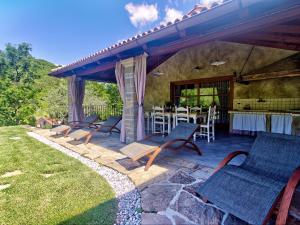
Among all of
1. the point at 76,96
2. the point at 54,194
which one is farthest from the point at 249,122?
the point at 76,96

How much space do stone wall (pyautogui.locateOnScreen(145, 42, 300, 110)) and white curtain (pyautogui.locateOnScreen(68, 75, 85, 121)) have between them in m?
3.83

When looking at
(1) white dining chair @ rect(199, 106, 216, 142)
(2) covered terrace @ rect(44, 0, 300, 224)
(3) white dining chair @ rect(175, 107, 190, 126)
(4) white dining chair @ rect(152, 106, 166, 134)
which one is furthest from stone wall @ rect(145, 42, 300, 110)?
(3) white dining chair @ rect(175, 107, 190, 126)

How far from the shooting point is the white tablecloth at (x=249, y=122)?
593 centimetres

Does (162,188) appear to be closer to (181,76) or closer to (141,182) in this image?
(141,182)

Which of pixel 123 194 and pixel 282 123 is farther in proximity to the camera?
pixel 282 123

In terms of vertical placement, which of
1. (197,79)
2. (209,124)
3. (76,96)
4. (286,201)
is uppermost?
(197,79)

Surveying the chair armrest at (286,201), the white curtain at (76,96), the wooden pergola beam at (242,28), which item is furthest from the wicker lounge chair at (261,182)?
the white curtain at (76,96)

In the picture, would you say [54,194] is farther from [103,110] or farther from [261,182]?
[103,110]

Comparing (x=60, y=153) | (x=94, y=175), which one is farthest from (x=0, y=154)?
(x=94, y=175)

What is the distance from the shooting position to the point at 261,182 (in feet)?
7.04

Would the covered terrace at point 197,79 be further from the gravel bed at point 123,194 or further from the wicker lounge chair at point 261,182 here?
the wicker lounge chair at point 261,182

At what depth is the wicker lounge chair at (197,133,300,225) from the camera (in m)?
1.88

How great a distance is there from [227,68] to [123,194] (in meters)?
6.53

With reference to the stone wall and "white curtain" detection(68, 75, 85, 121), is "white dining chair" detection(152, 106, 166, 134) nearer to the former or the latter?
the stone wall
